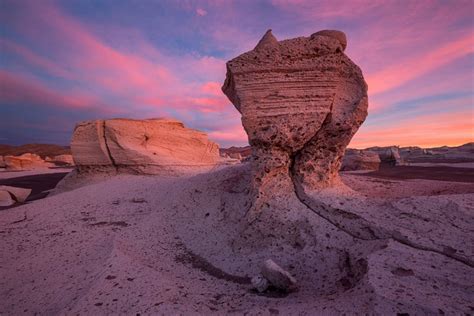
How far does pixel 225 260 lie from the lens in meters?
3.38

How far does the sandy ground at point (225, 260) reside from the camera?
1976mm

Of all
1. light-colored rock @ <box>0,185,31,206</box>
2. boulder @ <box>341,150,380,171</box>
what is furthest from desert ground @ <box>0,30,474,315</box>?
boulder @ <box>341,150,380,171</box>

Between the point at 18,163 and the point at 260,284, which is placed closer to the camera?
the point at 260,284

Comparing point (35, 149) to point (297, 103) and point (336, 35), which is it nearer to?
point (297, 103)

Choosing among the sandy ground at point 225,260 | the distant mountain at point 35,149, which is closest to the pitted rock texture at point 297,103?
the sandy ground at point 225,260

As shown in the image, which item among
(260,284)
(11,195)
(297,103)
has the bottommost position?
(11,195)

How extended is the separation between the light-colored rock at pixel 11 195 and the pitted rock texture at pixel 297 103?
749 cm

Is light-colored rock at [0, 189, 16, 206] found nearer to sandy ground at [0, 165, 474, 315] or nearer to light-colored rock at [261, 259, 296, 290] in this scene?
sandy ground at [0, 165, 474, 315]

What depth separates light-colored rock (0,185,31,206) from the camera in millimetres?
7223

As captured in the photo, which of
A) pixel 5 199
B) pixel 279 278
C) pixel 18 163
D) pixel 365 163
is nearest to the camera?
pixel 279 278

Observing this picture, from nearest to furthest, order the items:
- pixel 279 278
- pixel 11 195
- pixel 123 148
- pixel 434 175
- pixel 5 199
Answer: pixel 279 278 → pixel 5 199 → pixel 11 195 → pixel 123 148 → pixel 434 175

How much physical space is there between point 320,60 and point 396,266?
2887 millimetres

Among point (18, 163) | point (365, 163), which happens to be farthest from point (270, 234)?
point (18, 163)

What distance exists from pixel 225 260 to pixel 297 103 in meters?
2.42
